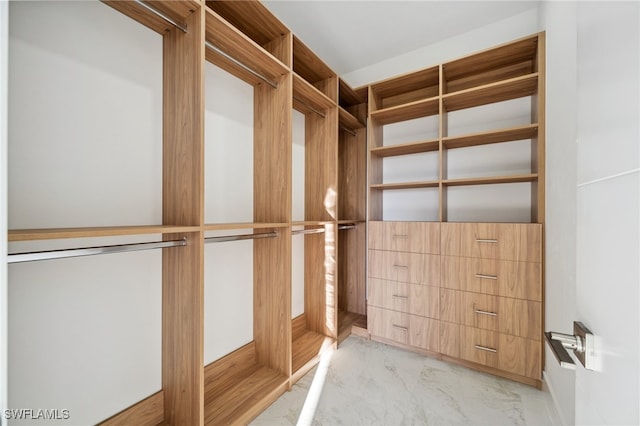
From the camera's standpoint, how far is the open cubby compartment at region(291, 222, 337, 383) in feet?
7.18

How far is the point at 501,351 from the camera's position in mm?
1757

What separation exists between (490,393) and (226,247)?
6.32ft

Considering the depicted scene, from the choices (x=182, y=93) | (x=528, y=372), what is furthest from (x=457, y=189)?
(x=182, y=93)

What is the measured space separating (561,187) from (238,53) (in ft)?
6.42

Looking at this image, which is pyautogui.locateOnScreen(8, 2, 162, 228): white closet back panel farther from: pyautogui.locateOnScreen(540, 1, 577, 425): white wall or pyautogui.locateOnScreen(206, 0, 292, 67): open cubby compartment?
pyautogui.locateOnScreen(540, 1, 577, 425): white wall

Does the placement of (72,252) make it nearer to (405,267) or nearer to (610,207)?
(610,207)

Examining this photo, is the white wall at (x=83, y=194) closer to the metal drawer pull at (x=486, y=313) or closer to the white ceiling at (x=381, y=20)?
the white ceiling at (x=381, y=20)

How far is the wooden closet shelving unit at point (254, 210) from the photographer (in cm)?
118

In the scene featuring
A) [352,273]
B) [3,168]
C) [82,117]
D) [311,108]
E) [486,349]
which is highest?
[311,108]

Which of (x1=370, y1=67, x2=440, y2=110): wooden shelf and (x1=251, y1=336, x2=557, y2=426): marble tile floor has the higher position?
(x1=370, y1=67, x2=440, y2=110): wooden shelf

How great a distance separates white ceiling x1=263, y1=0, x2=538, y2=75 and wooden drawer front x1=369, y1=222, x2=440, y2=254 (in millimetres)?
1708

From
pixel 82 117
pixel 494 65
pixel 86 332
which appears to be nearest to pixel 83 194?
pixel 82 117

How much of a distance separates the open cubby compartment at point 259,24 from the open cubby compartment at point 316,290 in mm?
1264

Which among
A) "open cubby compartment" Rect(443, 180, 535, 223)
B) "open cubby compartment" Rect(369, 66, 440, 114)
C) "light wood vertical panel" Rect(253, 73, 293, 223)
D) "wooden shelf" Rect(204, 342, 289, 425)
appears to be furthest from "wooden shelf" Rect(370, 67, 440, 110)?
"wooden shelf" Rect(204, 342, 289, 425)
